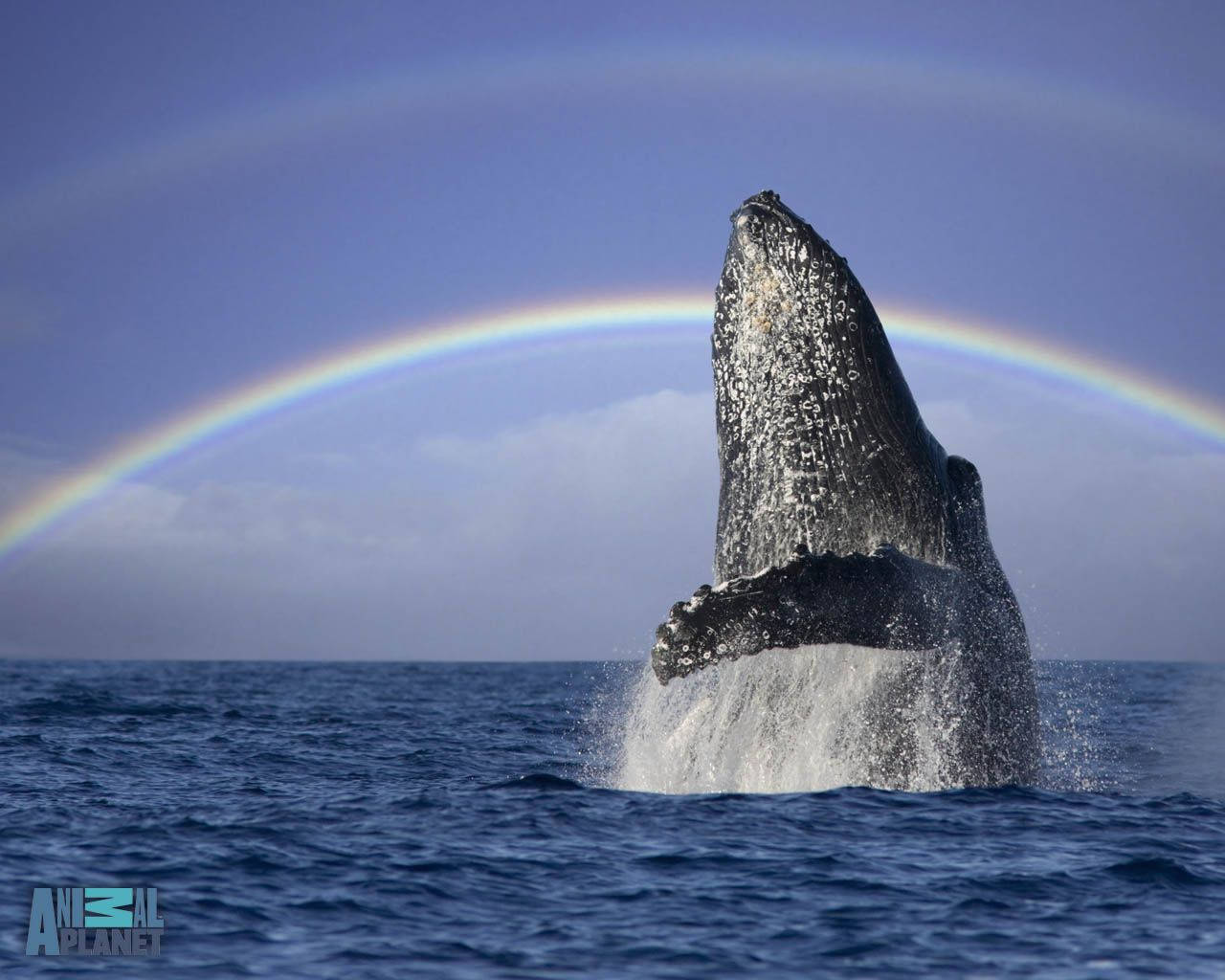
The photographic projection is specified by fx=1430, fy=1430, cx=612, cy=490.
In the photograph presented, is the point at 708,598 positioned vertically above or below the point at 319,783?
above

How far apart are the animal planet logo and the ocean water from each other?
0.12m

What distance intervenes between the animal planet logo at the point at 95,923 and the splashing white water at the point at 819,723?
437cm

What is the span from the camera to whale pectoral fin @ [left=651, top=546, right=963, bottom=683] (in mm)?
9641

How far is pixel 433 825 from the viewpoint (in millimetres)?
11250

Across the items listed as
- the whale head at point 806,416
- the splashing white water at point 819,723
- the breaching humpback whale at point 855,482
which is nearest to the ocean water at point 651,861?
the splashing white water at point 819,723

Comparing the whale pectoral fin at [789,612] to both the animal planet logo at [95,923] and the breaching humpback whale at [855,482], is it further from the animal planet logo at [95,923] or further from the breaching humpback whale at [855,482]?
the animal planet logo at [95,923]

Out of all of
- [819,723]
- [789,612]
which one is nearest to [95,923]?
[789,612]

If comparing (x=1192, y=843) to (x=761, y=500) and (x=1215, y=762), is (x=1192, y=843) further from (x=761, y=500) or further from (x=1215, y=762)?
(x=1215, y=762)

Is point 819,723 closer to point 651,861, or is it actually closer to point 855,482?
point 855,482

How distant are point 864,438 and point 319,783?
6884 mm

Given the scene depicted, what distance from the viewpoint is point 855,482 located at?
38.0ft

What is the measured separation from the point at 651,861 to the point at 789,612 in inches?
76.0

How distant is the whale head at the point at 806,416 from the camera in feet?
37.9

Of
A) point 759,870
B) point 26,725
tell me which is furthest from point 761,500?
point 26,725
